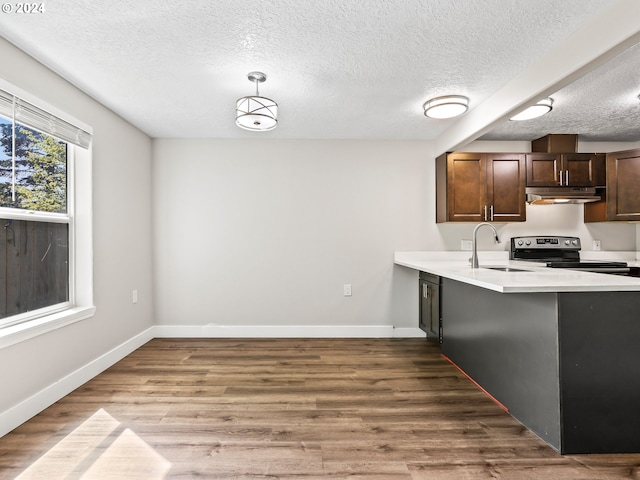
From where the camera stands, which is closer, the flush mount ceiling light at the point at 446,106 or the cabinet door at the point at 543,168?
the flush mount ceiling light at the point at 446,106

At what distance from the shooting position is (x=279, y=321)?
4180mm

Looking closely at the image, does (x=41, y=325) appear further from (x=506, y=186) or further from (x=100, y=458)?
(x=506, y=186)

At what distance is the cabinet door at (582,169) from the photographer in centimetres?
387

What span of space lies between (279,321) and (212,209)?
5.03 feet

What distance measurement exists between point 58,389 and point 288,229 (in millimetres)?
2536

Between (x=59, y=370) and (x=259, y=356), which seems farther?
(x=259, y=356)

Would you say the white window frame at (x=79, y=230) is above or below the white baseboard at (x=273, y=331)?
above

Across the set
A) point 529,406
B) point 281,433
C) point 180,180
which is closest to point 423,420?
point 529,406

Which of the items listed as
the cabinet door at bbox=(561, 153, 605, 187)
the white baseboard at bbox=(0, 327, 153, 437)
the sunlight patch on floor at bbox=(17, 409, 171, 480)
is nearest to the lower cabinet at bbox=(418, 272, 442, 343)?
the cabinet door at bbox=(561, 153, 605, 187)

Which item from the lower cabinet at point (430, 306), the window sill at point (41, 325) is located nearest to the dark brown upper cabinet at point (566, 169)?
the lower cabinet at point (430, 306)

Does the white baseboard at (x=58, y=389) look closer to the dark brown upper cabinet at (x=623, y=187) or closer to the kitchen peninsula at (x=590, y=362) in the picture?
the kitchen peninsula at (x=590, y=362)

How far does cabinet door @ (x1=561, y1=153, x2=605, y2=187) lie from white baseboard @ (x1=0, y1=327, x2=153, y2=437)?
488 cm

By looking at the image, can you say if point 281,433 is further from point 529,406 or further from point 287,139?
point 287,139

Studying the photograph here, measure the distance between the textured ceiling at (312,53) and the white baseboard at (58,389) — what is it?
220cm
